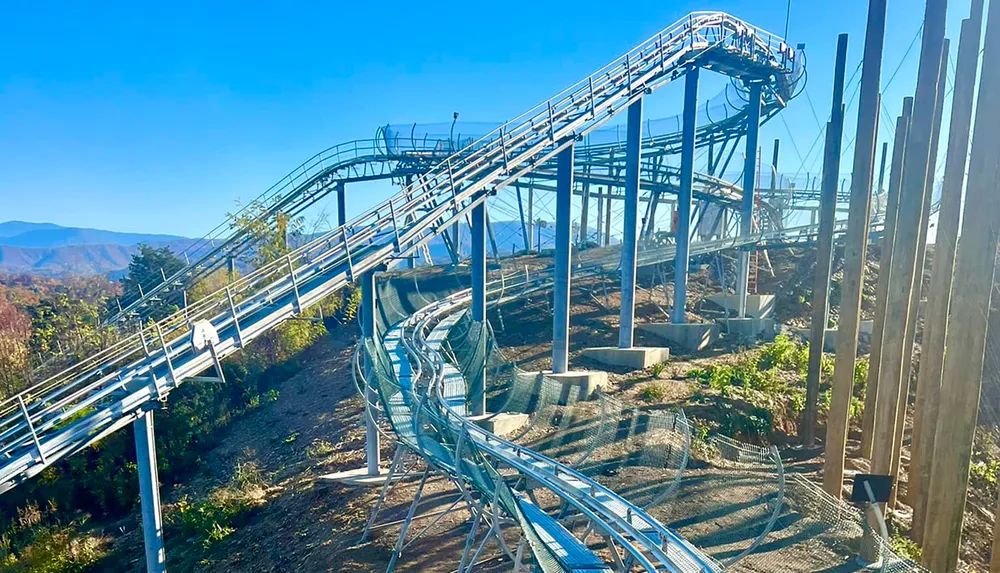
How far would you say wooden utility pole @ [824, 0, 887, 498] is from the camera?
25.1 feet

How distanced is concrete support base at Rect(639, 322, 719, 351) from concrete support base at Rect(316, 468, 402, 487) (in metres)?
10.7

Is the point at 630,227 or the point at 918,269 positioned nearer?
the point at 918,269

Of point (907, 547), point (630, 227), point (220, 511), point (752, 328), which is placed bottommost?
point (220, 511)

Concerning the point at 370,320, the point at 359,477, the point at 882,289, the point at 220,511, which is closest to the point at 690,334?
the point at 882,289

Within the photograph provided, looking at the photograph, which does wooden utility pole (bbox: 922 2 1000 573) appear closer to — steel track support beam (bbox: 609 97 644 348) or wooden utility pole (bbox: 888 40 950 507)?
wooden utility pole (bbox: 888 40 950 507)

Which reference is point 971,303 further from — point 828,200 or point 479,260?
point 479,260

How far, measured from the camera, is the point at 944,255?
713 cm

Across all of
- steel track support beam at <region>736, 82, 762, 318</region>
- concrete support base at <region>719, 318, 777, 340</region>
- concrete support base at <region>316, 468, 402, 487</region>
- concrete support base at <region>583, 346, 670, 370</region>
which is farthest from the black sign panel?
steel track support beam at <region>736, 82, 762, 318</region>

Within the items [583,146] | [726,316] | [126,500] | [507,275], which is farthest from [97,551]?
[583,146]

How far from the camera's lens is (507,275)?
20156mm

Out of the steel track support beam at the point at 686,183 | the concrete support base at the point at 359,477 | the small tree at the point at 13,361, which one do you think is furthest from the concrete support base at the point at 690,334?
the small tree at the point at 13,361

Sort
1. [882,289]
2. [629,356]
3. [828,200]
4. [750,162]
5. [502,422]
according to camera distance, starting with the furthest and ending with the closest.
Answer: [750,162] → [629,356] → [502,422] → [828,200] → [882,289]

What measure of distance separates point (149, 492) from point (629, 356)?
37.1 ft

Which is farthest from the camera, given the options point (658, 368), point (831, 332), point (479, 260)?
point (831, 332)
